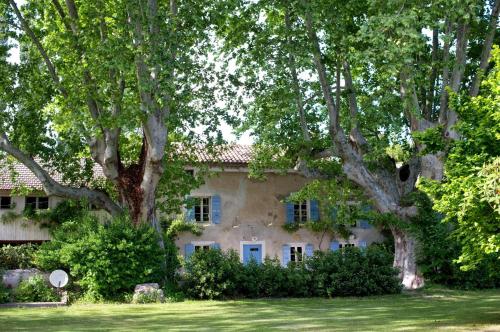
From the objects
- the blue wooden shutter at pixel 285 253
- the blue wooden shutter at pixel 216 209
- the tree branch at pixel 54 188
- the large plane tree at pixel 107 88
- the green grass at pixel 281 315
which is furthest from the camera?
the blue wooden shutter at pixel 285 253

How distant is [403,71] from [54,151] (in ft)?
40.0

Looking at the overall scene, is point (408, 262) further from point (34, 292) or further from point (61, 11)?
point (61, 11)

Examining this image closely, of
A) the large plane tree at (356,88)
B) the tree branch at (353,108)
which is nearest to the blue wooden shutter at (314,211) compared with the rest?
the large plane tree at (356,88)

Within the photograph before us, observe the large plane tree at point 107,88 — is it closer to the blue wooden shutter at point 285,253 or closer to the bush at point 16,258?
the bush at point 16,258

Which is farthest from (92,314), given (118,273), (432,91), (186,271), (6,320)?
(432,91)

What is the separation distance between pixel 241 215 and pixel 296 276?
515 inches

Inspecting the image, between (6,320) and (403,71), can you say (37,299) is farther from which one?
(403,71)

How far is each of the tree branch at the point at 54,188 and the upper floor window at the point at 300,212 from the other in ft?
46.1

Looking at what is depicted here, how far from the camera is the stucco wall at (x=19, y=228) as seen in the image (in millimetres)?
31609

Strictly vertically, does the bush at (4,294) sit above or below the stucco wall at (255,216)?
below

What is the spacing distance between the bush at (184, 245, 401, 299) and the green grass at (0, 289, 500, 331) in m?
0.80

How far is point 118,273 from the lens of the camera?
19438 mm

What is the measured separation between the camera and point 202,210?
33.2 m

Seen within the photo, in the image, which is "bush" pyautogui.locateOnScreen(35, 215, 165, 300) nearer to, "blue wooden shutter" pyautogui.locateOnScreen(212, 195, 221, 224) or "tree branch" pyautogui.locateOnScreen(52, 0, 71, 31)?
"tree branch" pyautogui.locateOnScreen(52, 0, 71, 31)
